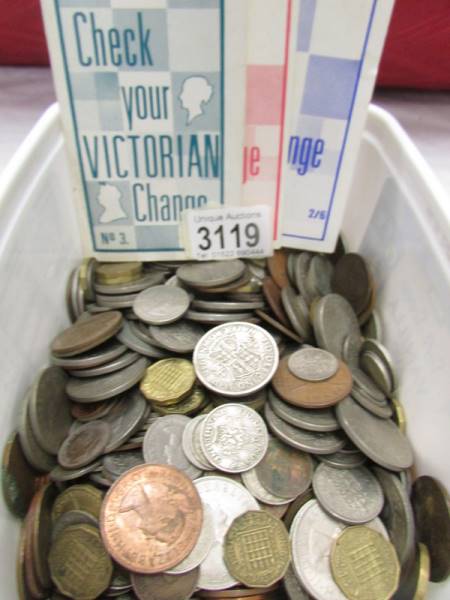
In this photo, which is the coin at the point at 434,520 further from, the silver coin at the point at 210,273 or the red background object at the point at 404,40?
the red background object at the point at 404,40

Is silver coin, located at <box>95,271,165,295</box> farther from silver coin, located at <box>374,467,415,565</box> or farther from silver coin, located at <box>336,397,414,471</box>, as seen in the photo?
→ silver coin, located at <box>374,467,415,565</box>

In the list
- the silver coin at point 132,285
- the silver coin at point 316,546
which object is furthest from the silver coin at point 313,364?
the silver coin at point 132,285

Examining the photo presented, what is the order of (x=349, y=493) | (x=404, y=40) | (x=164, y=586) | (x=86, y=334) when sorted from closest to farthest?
(x=164, y=586) < (x=349, y=493) < (x=86, y=334) < (x=404, y=40)

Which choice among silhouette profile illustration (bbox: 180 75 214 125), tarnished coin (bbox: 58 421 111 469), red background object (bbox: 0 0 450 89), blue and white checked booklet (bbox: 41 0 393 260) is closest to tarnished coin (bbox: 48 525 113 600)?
tarnished coin (bbox: 58 421 111 469)

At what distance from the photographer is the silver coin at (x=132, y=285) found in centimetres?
106

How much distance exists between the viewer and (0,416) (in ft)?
2.56

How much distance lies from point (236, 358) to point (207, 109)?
0.49m

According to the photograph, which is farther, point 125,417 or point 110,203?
point 110,203

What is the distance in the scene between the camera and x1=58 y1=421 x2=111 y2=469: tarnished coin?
84 cm

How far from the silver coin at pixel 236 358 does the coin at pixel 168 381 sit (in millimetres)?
32

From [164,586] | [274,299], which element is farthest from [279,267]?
[164,586]

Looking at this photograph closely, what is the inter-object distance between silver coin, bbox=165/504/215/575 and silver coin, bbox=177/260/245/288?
0.44m

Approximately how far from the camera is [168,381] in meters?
0.94

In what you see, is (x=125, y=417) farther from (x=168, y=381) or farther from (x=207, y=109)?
(x=207, y=109)
